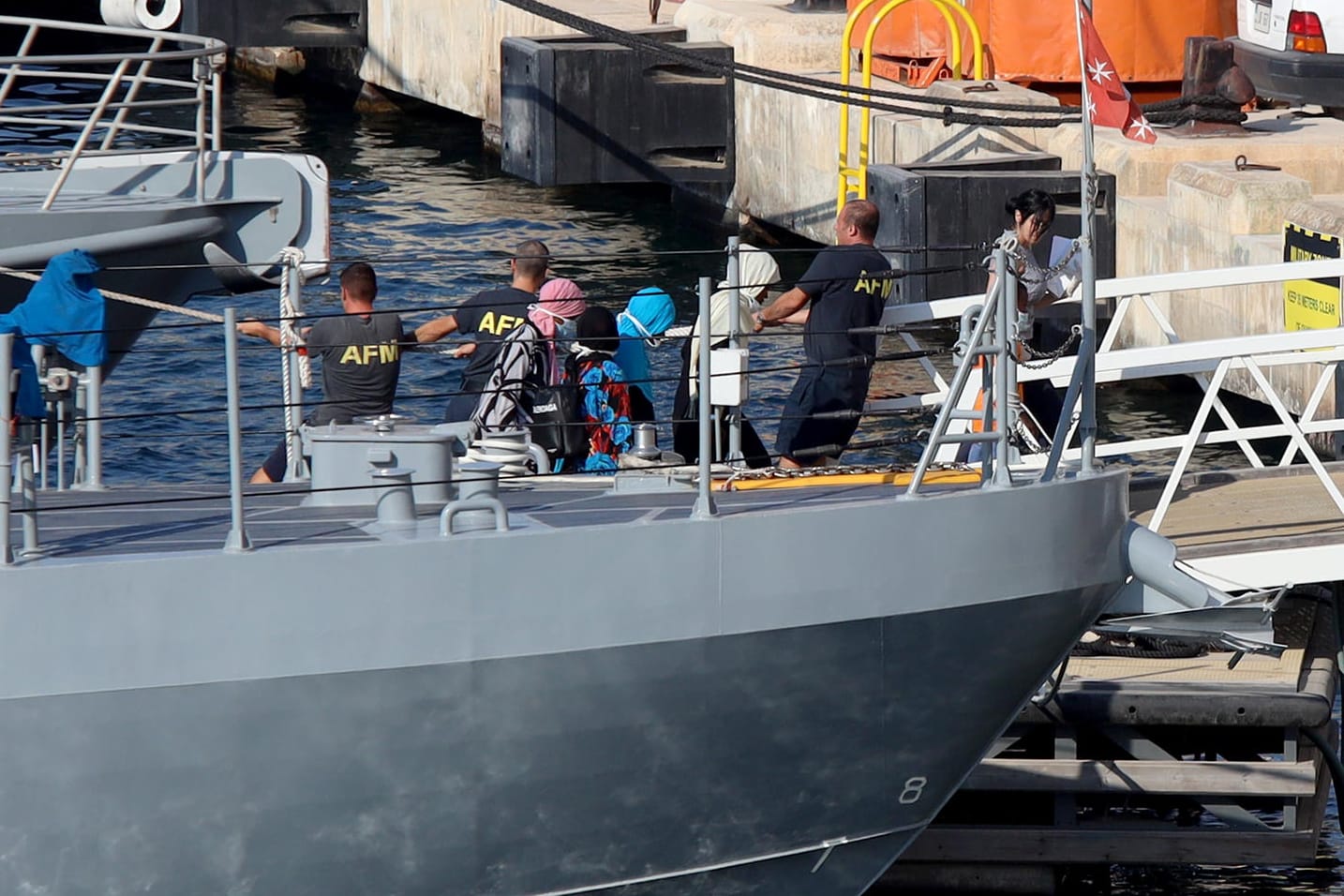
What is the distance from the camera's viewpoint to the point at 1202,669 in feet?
27.5

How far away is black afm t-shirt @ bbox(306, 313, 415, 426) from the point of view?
8195 millimetres

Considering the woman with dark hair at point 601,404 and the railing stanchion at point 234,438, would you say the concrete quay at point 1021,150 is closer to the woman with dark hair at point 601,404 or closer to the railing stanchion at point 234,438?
the woman with dark hair at point 601,404

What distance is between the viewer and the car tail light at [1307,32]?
602 inches

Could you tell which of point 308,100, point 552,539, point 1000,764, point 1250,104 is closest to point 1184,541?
point 1000,764

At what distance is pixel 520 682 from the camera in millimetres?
6305

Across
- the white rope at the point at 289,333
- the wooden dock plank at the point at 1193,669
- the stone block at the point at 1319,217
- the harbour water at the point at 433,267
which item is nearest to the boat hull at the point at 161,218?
the harbour water at the point at 433,267

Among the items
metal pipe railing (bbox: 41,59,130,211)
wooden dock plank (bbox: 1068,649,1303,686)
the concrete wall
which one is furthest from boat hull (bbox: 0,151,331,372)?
the concrete wall

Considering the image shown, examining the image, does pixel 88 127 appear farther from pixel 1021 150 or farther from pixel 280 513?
pixel 1021 150

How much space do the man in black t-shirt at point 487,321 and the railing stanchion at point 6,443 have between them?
2445 millimetres

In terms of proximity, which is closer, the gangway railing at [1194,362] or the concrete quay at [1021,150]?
the gangway railing at [1194,362]

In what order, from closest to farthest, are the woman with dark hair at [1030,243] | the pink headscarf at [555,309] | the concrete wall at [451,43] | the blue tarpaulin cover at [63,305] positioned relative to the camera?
the blue tarpaulin cover at [63,305] → the pink headscarf at [555,309] → the woman with dark hair at [1030,243] → the concrete wall at [451,43]

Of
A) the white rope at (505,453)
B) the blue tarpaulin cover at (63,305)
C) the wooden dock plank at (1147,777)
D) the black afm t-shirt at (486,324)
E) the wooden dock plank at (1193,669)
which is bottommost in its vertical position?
the wooden dock plank at (1147,777)

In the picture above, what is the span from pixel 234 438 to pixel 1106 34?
13.9 metres

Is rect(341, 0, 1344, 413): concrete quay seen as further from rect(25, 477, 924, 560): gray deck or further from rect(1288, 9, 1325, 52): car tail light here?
rect(25, 477, 924, 560): gray deck
